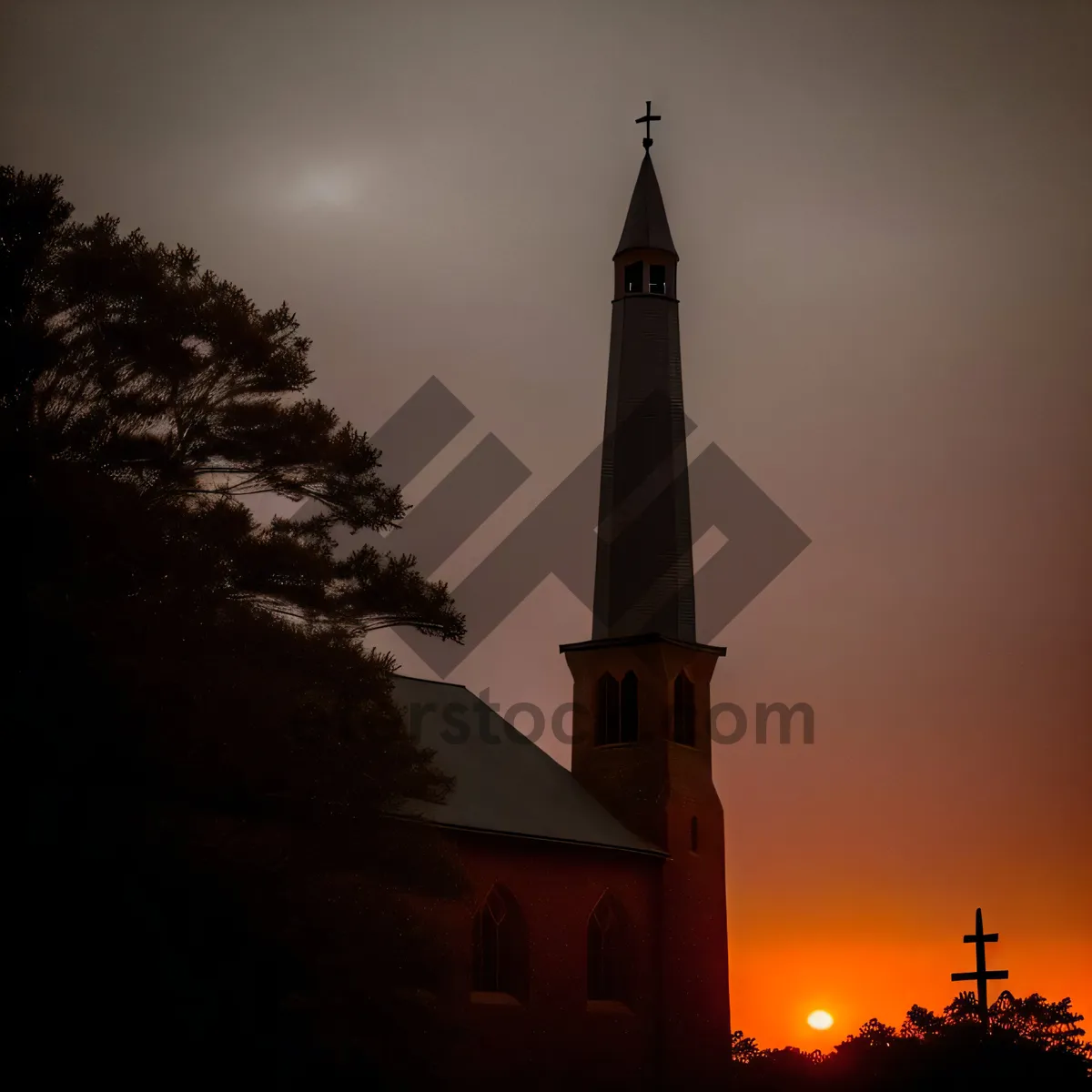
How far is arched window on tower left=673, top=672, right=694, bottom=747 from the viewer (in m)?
40.7

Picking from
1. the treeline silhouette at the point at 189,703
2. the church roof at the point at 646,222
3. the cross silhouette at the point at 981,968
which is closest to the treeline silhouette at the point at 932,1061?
the cross silhouette at the point at 981,968

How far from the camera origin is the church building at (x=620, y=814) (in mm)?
34656

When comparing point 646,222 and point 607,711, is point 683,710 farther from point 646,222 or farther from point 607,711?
point 646,222

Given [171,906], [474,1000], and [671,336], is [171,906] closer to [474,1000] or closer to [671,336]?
[474,1000]

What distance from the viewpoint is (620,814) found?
3959cm

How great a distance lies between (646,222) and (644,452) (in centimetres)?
666

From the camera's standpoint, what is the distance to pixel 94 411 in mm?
20625

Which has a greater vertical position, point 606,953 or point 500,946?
point 606,953

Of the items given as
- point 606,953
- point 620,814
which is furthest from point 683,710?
point 606,953

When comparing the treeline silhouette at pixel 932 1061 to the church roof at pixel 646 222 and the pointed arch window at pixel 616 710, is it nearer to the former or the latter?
the pointed arch window at pixel 616 710

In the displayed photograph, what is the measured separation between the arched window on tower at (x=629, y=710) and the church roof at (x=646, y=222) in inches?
476

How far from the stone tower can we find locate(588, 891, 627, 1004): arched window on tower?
1074 millimetres

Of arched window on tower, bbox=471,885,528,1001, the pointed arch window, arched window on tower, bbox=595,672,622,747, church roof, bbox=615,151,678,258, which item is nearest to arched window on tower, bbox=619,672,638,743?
the pointed arch window

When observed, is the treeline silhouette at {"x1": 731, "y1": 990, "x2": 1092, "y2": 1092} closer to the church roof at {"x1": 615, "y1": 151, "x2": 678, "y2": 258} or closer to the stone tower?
the stone tower
